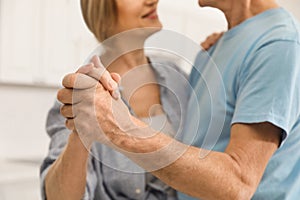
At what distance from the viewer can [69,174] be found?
2.33 ft

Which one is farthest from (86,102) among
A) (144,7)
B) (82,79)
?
(144,7)

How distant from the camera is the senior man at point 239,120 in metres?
0.50

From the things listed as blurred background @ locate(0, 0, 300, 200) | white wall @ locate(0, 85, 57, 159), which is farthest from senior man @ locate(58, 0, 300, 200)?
white wall @ locate(0, 85, 57, 159)

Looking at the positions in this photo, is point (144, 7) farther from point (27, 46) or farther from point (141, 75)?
point (27, 46)

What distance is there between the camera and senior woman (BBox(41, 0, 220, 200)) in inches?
23.2

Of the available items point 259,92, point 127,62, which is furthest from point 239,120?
point 127,62

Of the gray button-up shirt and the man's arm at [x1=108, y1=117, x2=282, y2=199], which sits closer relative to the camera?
the man's arm at [x1=108, y1=117, x2=282, y2=199]

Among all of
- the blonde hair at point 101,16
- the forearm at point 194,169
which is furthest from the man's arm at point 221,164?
the blonde hair at point 101,16

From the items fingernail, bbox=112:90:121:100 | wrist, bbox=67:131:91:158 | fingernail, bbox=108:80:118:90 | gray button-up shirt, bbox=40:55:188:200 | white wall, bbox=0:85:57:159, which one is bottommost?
white wall, bbox=0:85:57:159

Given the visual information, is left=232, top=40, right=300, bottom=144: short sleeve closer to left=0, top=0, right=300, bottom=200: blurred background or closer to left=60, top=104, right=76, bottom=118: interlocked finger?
left=60, top=104, right=76, bottom=118: interlocked finger

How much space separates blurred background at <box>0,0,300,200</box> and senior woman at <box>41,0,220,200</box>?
2.05ft

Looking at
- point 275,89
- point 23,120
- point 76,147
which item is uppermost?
point 275,89

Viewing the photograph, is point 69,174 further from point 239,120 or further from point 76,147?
point 239,120

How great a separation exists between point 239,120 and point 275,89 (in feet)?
0.20
